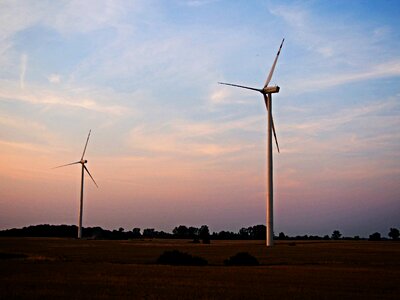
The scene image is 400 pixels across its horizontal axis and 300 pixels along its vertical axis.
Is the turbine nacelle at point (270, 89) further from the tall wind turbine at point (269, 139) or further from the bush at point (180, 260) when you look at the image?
the bush at point (180, 260)

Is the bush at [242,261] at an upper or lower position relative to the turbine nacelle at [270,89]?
lower

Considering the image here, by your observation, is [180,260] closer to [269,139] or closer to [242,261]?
[242,261]

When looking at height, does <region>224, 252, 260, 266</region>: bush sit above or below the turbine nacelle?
below

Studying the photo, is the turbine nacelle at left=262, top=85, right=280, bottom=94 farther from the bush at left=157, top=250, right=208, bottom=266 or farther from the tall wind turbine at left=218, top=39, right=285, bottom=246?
the bush at left=157, top=250, right=208, bottom=266

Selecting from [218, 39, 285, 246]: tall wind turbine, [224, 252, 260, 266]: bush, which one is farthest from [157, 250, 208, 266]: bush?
[218, 39, 285, 246]: tall wind turbine

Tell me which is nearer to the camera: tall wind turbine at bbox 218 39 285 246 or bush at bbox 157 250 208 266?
bush at bbox 157 250 208 266

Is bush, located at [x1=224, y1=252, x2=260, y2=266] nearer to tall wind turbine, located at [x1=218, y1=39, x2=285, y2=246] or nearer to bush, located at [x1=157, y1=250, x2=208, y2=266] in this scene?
bush, located at [x1=157, y1=250, x2=208, y2=266]

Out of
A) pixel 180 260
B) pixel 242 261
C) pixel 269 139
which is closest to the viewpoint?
pixel 242 261

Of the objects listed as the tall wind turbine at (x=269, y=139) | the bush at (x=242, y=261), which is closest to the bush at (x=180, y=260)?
the bush at (x=242, y=261)

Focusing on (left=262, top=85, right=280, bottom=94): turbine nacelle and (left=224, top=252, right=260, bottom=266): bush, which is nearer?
(left=224, top=252, right=260, bottom=266): bush

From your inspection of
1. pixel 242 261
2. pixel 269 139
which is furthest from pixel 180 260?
pixel 269 139

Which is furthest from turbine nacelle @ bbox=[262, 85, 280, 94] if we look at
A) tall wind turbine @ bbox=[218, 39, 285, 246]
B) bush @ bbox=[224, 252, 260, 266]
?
bush @ bbox=[224, 252, 260, 266]

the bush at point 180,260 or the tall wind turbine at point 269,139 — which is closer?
the bush at point 180,260

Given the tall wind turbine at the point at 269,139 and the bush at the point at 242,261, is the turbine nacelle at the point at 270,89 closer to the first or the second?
the tall wind turbine at the point at 269,139
